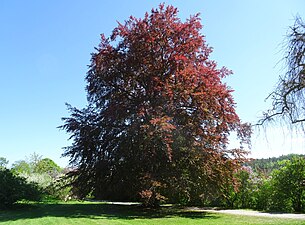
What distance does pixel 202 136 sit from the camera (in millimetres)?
13586

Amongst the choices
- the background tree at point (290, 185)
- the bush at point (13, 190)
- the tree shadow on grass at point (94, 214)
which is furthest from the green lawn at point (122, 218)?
the background tree at point (290, 185)

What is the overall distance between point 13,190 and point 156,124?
7821 millimetres

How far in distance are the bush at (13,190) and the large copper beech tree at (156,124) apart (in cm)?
218

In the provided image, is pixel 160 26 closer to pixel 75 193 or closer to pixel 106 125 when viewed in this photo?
pixel 106 125

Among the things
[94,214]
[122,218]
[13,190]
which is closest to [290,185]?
[122,218]

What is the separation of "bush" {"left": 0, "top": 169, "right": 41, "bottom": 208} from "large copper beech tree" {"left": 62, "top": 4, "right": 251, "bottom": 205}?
218 centimetres

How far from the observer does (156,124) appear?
12461mm

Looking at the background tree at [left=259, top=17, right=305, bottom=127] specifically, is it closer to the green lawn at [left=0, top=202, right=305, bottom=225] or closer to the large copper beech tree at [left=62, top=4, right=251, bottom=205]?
the green lawn at [left=0, top=202, right=305, bottom=225]

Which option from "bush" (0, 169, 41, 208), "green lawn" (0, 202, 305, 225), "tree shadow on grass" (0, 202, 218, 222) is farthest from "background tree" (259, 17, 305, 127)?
"bush" (0, 169, 41, 208)

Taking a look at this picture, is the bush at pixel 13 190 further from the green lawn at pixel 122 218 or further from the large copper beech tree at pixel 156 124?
the large copper beech tree at pixel 156 124

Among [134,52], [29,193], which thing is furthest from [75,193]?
[134,52]

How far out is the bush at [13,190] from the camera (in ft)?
46.7

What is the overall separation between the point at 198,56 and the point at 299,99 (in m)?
10.8

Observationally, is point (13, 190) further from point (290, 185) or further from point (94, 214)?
point (290, 185)
